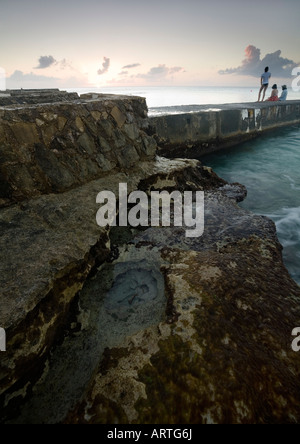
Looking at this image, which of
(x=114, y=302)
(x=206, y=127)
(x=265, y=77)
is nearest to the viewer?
(x=114, y=302)

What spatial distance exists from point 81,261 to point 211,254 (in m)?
1.29

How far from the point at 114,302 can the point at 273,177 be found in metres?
6.84

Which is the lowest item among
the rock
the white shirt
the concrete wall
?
the rock

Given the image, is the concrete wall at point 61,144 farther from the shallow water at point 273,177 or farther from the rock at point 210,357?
the shallow water at point 273,177

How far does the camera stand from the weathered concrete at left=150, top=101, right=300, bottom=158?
6.67 metres

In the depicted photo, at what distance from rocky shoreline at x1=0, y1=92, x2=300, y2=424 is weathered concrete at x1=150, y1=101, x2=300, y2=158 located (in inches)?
99.4

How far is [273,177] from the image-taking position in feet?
24.2

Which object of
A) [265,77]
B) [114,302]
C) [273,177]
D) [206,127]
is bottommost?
[114,302]

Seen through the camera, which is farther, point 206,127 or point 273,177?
point 206,127

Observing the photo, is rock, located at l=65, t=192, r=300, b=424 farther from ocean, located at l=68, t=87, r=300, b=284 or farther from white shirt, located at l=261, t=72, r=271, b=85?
white shirt, located at l=261, t=72, r=271, b=85

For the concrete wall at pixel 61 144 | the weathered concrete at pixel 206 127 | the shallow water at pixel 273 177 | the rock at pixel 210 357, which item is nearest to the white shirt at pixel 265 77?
the weathered concrete at pixel 206 127

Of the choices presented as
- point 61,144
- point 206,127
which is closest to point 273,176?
point 206,127

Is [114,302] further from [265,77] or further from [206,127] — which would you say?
[265,77]

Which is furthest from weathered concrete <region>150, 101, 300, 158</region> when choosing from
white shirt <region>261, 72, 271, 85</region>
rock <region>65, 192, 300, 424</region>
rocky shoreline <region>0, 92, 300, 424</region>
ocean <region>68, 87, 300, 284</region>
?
rock <region>65, 192, 300, 424</region>
